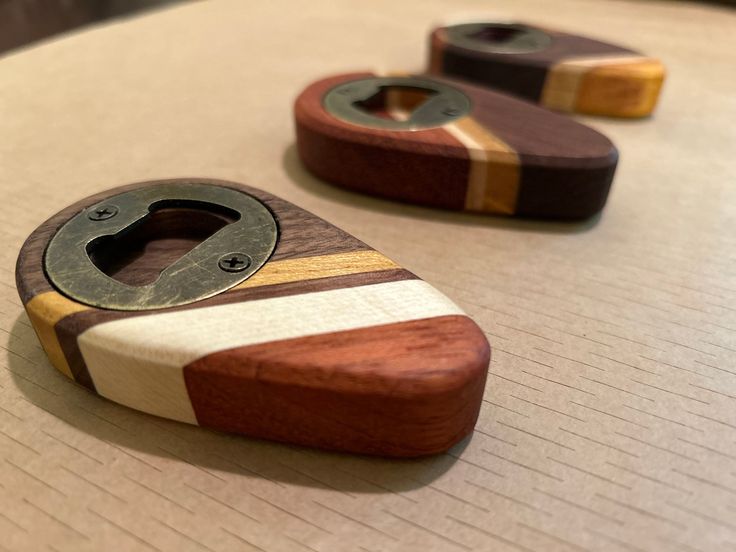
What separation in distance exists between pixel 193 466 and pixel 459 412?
6.6 inches

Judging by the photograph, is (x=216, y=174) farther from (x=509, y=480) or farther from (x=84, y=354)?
(x=509, y=480)

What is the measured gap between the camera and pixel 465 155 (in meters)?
0.59

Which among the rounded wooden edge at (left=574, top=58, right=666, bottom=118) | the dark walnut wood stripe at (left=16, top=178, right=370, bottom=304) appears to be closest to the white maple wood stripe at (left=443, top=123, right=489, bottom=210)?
the dark walnut wood stripe at (left=16, top=178, right=370, bottom=304)

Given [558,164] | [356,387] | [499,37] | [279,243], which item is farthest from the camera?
[499,37]

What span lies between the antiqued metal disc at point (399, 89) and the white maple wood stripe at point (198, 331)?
273 mm

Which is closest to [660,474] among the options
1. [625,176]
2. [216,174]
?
[625,176]

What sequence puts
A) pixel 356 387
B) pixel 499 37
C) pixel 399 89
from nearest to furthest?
pixel 356 387 → pixel 399 89 → pixel 499 37

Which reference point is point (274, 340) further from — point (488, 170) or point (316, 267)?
point (488, 170)

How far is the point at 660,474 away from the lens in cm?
38

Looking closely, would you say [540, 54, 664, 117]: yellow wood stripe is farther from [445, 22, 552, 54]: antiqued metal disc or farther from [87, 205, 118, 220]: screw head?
[87, 205, 118, 220]: screw head

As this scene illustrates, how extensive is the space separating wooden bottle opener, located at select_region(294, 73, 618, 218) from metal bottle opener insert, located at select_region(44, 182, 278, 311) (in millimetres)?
162

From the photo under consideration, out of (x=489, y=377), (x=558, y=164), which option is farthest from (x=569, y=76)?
(x=489, y=377)

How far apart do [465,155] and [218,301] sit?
11.8 inches

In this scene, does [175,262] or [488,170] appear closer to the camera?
[175,262]
